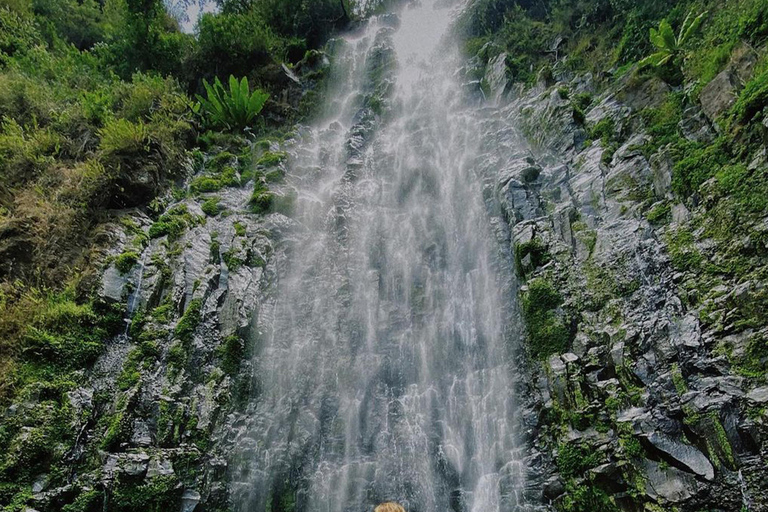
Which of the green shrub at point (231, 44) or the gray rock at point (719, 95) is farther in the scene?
the green shrub at point (231, 44)

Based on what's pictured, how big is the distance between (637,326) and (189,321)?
264 inches

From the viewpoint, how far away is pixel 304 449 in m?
6.32

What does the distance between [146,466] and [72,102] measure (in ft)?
28.1

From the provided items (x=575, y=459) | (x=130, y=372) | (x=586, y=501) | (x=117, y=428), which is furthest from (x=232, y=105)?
(x=586, y=501)

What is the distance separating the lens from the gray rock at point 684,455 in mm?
4141

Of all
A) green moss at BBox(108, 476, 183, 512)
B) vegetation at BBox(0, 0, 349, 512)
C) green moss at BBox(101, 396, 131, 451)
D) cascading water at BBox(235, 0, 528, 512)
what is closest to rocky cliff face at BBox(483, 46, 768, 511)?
cascading water at BBox(235, 0, 528, 512)

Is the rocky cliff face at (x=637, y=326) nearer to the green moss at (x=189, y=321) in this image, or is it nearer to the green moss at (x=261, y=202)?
the green moss at (x=261, y=202)

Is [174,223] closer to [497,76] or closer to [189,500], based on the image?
[189,500]

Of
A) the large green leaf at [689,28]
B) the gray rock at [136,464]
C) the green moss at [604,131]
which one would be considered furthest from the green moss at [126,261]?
the large green leaf at [689,28]

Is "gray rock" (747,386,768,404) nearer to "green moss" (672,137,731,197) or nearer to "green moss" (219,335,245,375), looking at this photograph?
"green moss" (672,137,731,197)

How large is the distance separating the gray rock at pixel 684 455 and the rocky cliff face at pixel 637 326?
11 mm

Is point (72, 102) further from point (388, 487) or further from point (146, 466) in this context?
point (388, 487)

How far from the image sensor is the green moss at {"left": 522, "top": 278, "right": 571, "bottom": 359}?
19.8 ft

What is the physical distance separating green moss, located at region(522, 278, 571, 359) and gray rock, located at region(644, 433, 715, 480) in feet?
5.28
